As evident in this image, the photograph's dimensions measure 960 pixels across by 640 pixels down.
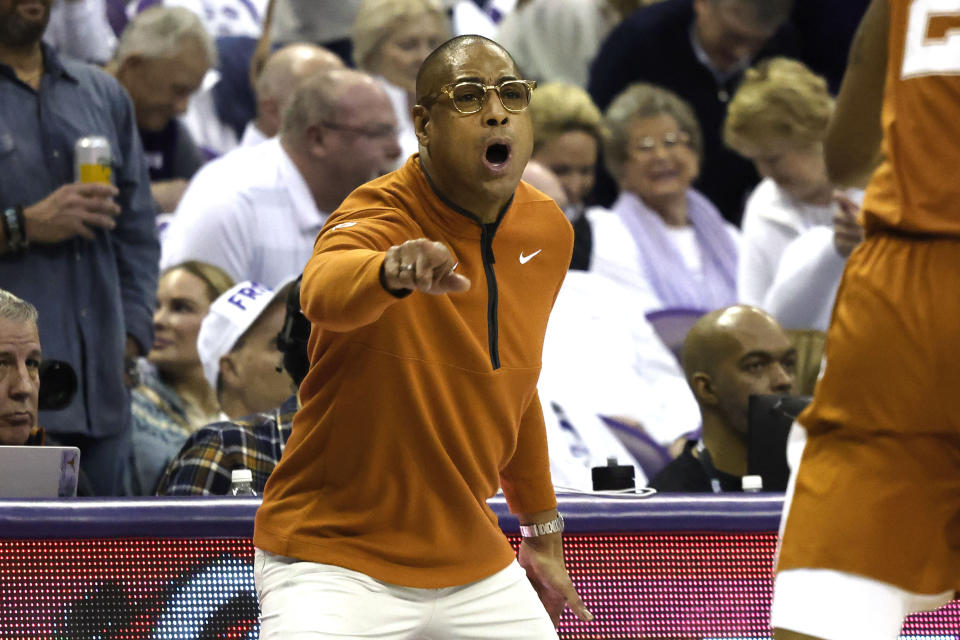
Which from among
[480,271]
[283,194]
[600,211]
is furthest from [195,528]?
[600,211]

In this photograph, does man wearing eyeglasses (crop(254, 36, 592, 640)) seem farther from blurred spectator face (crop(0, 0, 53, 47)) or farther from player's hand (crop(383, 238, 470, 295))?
blurred spectator face (crop(0, 0, 53, 47))

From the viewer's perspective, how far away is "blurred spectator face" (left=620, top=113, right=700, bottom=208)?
7586 millimetres

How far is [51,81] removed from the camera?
17.2ft

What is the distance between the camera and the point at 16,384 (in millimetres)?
4176

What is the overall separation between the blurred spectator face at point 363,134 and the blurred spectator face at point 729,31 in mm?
2437

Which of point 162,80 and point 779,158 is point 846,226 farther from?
point 162,80

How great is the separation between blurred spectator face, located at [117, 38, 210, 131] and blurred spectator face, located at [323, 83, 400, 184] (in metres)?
1.08

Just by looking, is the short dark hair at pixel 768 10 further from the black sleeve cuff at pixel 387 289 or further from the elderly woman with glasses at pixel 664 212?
the black sleeve cuff at pixel 387 289

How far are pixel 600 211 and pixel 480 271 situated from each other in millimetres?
4668

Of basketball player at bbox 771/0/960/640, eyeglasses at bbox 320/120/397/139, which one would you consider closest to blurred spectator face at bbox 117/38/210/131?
eyeglasses at bbox 320/120/397/139

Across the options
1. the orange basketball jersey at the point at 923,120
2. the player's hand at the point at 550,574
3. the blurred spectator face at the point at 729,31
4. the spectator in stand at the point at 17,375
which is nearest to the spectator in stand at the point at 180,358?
the spectator in stand at the point at 17,375

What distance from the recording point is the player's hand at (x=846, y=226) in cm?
612

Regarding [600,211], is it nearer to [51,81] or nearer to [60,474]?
[51,81]

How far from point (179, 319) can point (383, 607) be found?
3.73 meters
